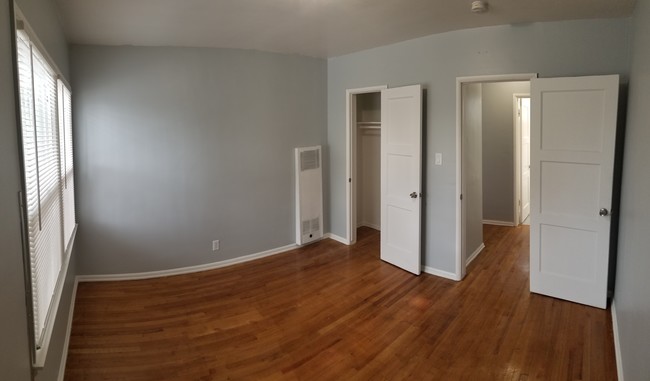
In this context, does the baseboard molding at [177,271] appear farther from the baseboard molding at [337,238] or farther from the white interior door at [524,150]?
the white interior door at [524,150]

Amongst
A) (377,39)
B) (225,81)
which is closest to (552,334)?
(377,39)

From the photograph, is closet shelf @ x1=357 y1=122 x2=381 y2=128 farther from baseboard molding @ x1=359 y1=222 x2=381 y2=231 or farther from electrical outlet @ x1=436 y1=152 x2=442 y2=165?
electrical outlet @ x1=436 y1=152 x2=442 y2=165

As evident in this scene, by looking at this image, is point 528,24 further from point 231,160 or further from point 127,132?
point 127,132

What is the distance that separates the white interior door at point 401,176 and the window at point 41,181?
3.08 metres

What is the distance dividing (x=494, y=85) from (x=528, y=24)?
8.98 feet

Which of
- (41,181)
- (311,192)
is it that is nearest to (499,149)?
(311,192)

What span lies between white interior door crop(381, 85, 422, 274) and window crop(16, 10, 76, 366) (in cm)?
308

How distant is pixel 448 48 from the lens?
362 centimetres

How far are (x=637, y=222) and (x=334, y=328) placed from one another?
213 cm

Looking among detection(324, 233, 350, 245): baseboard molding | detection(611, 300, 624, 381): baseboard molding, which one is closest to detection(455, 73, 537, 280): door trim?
detection(611, 300, 624, 381): baseboard molding

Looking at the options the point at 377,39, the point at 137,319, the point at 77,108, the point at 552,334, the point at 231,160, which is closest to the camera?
the point at 552,334

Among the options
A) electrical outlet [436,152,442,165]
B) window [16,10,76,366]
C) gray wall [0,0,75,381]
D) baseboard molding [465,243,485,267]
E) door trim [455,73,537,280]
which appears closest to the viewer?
gray wall [0,0,75,381]

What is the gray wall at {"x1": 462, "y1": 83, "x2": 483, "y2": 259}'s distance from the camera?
3.84 metres

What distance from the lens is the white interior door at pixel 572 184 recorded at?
299cm
